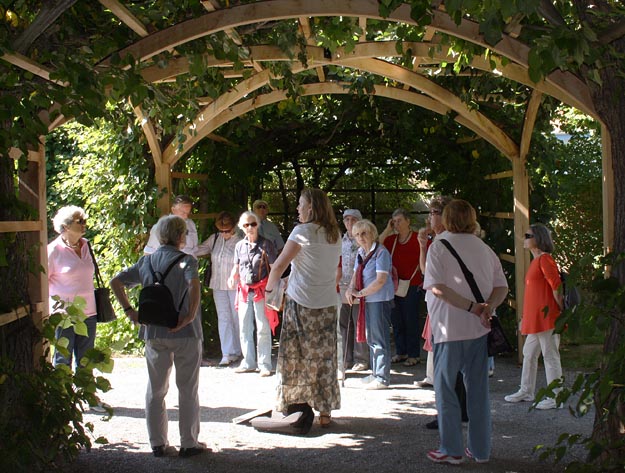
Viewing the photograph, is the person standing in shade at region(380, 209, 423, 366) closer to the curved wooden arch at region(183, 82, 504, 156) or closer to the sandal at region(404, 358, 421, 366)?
the sandal at region(404, 358, 421, 366)

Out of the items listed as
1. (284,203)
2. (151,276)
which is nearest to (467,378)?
(151,276)

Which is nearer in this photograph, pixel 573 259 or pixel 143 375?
pixel 143 375

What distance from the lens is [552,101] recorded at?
848cm

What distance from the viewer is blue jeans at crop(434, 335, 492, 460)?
5.15 m

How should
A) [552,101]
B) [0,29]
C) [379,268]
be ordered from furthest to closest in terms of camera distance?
1. [552,101]
2. [379,268]
3. [0,29]

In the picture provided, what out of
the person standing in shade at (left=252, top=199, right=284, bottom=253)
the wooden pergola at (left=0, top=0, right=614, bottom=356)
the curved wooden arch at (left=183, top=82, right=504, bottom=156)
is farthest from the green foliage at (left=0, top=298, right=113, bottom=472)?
the person standing in shade at (left=252, top=199, right=284, bottom=253)

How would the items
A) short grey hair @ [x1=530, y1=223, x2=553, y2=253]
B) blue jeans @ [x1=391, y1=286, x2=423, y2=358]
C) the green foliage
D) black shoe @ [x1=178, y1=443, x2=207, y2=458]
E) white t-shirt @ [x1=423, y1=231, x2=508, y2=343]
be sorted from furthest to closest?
blue jeans @ [x1=391, y1=286, x2=423, y2=358]
short grey hair @ [x1=530, y1=223, x2=553, y2=253]
black shoe @ [x1=178, y1=443, x2=207, y2=458]
white t-shirt @ [x1=423, y1=231, x2=508, y2=343]
the green foliage

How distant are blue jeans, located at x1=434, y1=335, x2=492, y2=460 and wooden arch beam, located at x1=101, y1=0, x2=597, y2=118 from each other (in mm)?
1656

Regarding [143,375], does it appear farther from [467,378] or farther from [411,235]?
[467,378]

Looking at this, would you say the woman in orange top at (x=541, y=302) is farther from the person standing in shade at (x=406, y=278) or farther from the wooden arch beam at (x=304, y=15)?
the person standing in shade at (x=406, y=278)

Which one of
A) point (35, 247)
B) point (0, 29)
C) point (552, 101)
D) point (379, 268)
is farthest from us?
point (552, 101)

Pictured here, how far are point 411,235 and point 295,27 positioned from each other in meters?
3.31

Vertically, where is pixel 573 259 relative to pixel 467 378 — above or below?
above

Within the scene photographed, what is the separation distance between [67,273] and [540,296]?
11.9 ft
